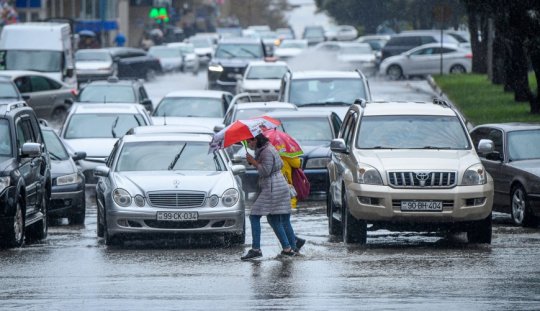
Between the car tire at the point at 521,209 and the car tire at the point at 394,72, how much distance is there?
3835 cm

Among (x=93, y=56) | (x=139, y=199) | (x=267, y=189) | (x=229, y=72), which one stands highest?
(x=267, y=189)

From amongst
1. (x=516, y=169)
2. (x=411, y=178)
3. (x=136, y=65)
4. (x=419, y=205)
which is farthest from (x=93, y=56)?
(x=419, y=205)

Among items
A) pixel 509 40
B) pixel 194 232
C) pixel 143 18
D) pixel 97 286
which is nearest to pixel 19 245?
pixel 194 232

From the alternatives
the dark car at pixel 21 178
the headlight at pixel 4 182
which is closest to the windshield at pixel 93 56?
the dark car at pixel 21 178

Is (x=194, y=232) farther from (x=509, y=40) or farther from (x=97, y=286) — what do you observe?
(x=509, y=40)

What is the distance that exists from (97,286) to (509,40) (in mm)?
25256

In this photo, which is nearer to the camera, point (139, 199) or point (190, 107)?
point (139, 199)

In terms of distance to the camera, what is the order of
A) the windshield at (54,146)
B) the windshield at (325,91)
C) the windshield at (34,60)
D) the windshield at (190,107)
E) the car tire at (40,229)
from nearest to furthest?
the car tire at (40,229)
the windshield at (54,146)
the windshield at (325,91)
the windshield at (190,107)
the windshield at (34,60)

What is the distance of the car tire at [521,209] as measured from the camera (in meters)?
18.4

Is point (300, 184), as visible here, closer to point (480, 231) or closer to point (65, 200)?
point (480, 231)

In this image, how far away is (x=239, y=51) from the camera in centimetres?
5038

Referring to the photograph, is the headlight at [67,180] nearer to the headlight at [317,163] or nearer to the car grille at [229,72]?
the headlight at [317,163]

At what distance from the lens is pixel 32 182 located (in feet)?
55.9

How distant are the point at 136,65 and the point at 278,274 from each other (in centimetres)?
4859
